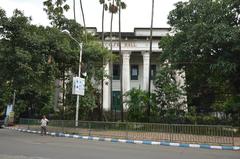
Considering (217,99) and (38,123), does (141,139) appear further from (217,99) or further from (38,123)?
(217,99)

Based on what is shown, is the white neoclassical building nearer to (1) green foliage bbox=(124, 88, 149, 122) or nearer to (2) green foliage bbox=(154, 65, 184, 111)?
(2) green foliage bbox=(154, 65, 184, 111)

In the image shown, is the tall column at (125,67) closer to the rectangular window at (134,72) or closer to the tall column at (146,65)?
the tall column at (146,65)

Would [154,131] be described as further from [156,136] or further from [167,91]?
[167,91]

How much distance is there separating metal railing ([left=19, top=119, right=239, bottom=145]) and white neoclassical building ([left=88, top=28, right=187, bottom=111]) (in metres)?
15.2

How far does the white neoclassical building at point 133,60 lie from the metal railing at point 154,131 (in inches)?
598

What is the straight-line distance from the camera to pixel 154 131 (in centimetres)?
2158

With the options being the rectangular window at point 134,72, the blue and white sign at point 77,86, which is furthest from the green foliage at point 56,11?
the rectangular window at point 134,72

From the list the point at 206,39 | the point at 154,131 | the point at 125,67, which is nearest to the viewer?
the point at 154,131

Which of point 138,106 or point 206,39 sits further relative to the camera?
point 138,106

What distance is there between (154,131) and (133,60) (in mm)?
28444

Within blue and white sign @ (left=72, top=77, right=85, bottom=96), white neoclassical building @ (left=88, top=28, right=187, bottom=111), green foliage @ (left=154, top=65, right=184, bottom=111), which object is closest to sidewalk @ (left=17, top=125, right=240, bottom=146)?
blue and white sign @ (left=72, top=77, right=85, bottom=96)

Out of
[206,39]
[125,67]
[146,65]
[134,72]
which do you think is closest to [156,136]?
[206,39]

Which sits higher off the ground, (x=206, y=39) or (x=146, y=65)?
(x=146, y=65)

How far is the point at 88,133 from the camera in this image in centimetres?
2483
